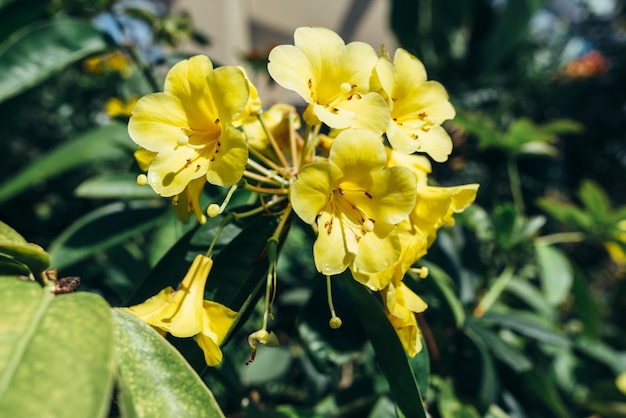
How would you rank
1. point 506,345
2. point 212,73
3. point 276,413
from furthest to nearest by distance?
1. point 506,345
2. point 276,413
3. point 212,73

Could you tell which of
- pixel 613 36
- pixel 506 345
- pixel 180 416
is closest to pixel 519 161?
pixel 613 36

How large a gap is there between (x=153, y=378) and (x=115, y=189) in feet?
2.51

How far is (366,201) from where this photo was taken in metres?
0.62

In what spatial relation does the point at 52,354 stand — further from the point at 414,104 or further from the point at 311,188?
the point at 414,104

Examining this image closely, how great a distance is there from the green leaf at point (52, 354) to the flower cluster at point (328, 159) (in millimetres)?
164

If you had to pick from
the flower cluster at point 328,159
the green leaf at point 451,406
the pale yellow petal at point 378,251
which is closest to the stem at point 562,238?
the green leaf at point 451,406

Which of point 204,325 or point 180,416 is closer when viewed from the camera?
point 180,416

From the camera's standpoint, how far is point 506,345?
1.02m

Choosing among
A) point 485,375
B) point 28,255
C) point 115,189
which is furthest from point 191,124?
point 485,375

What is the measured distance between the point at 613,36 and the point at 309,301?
675 cm

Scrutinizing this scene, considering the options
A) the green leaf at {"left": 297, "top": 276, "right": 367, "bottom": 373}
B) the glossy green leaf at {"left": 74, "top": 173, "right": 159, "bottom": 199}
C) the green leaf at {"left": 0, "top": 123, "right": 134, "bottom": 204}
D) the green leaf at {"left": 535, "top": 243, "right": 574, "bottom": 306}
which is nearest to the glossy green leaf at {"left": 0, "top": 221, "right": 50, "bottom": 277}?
the green leaf at {"left": 297, "top": 276, "right": 367, "bottom": 373}

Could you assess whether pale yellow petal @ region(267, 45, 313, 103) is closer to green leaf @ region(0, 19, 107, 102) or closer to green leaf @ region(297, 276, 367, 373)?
green leaf @ region(297, 276, 367, 373)

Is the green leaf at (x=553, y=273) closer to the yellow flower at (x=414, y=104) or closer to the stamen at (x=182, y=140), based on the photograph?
the yellow flower at (x=414, y=104)

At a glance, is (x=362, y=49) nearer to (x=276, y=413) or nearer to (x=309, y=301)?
(x=309, y=301)
